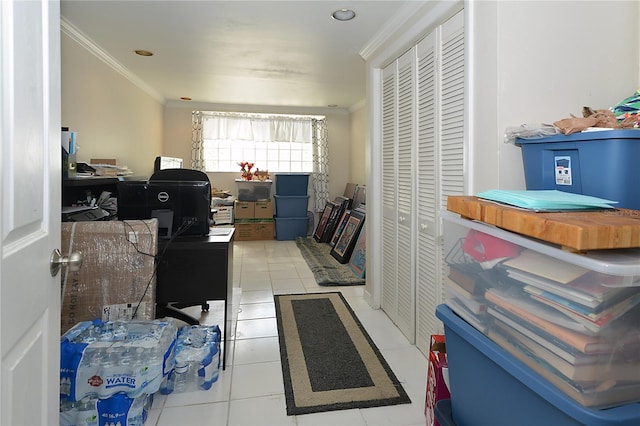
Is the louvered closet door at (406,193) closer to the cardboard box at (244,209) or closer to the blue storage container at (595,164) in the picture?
the blue storage container at (595,164)

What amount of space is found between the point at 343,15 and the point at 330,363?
244cm

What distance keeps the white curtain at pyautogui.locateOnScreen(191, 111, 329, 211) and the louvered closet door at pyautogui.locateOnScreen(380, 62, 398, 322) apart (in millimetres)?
3705

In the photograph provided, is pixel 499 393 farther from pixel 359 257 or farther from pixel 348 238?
pixel 348 238

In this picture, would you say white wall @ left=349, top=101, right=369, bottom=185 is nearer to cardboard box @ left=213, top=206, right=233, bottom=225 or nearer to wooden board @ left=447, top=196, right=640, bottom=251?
cardboard box @ left=213, top=206, right=233, bottom=225

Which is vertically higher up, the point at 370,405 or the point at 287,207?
the point at 287,207

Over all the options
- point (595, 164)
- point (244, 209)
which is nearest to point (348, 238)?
point (244, 209)

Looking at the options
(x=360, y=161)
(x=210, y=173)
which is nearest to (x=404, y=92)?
(x=360, y=161)

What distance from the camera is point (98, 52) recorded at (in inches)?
138

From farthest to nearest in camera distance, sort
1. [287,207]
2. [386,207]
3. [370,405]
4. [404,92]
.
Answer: [287,207] → [386,207] → [404,92] → [370,405]

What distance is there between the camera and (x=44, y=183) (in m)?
0.88

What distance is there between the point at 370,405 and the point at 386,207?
1573 millimetres

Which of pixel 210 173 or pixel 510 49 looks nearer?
pixel 510 49

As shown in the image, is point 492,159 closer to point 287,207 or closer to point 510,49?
point 510,49

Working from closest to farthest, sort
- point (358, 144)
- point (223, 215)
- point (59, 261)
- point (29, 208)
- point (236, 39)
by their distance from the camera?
point (29, 208), point (59, 261), point (236, 39), point (223, 215), point (358, 144)
